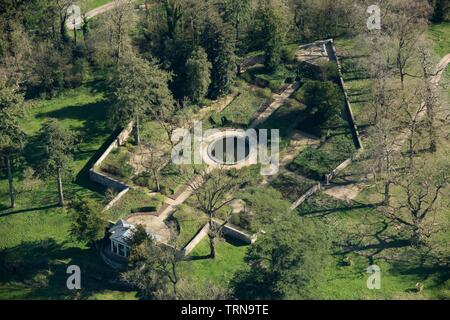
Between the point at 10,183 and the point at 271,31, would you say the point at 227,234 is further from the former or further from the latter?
the point at 271,31

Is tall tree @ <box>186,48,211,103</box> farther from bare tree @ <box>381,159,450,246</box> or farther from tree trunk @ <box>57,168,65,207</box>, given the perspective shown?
bare tree @ <box>381,159,450,246</box>

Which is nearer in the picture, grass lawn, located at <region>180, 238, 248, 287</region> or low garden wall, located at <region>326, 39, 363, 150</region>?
grass lawn, located at <region>180, 238, 248, 287</region>

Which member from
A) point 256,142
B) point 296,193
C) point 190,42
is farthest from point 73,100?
point 296,193

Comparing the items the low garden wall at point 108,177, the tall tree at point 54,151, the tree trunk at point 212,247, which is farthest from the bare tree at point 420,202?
the tall tree at point 54,151

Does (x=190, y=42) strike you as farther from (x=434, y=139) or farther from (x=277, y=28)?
(x=434, y=139)

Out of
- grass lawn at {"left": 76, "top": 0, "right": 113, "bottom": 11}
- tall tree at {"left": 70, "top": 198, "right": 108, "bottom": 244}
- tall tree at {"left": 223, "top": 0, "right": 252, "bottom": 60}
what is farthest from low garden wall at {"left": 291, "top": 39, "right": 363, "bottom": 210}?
grass lawn at {"left": 76, "top": 0, "right": 113, "bottom": 11}
